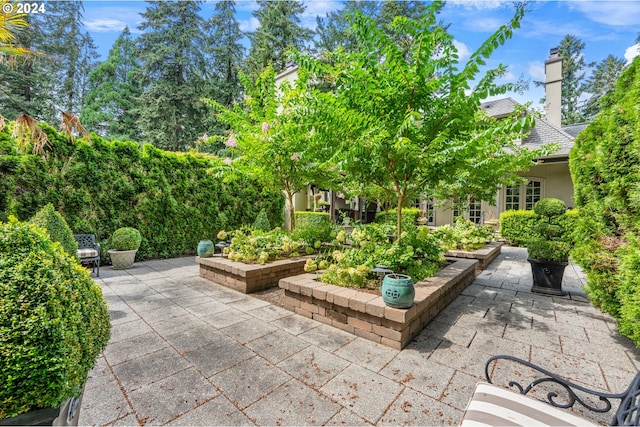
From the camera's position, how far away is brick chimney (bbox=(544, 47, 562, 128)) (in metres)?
12.2


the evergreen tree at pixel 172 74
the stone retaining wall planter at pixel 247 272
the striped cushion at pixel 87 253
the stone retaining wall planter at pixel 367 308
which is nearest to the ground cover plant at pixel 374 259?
the stone retaining wall planter at pixel 367 308

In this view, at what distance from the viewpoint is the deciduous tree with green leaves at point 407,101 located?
3.35m

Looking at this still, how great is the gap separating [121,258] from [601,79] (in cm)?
3666

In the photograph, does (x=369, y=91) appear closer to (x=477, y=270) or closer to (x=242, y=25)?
(x=477, y=270)

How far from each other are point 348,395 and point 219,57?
21.8 metres

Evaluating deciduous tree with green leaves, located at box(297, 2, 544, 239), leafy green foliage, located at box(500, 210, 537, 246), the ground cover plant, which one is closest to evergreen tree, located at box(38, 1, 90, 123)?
deciduous tree with green leaves, located at box(297, 2, 544, 239)

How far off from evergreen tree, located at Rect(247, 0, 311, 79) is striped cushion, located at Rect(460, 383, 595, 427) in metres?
19.7

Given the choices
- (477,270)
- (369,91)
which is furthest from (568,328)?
(369,91)

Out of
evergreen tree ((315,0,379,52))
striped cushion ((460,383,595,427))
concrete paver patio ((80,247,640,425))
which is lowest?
concrete paver patio ((80,247,640,425))

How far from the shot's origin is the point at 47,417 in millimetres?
1185

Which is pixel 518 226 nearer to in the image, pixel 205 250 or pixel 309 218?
pixel 309 218

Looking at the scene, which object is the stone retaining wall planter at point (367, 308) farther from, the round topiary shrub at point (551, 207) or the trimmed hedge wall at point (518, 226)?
the trimmed hedge wall at point (518, 226)

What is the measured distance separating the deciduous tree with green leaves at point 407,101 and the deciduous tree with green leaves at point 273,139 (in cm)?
143

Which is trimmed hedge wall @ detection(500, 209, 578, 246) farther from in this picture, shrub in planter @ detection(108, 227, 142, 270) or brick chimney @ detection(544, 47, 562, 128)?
shrub in planter @ detection(108, 227, 142, 270)
